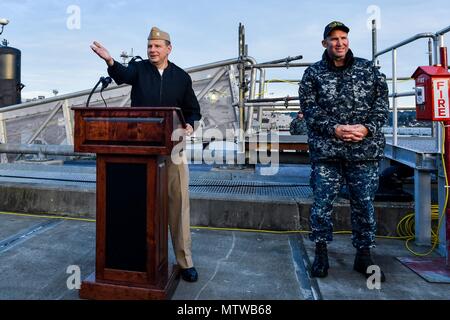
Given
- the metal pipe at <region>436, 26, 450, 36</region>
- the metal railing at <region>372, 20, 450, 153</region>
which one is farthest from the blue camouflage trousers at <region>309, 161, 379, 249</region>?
the metal pipe at <region>436, 26, 450, 36</region>

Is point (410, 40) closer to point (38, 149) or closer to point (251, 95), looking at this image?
point (251, 95)

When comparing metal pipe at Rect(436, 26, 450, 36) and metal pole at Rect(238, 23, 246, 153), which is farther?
metal pole at Rect(238, 23, 246, 153)

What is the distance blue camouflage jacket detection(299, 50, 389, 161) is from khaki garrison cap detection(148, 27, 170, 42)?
3.47 feet

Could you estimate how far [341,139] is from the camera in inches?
96.5

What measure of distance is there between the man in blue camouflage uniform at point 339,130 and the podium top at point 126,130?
1.07 metres

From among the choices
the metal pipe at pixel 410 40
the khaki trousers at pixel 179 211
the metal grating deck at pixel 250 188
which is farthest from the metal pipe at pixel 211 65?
the khaki trousers at pixel 179 211

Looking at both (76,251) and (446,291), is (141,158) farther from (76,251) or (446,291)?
(446,291)

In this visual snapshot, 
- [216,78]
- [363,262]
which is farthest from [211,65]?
[363,262]

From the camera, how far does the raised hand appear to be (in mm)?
2242

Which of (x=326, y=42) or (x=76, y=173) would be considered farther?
(x=76, y=173)

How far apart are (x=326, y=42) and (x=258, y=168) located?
2820 millimetres

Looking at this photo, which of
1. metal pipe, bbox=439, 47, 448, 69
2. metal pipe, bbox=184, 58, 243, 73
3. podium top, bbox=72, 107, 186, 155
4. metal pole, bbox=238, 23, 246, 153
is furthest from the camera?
metal pipe, bbox=184, 58, 243, 73

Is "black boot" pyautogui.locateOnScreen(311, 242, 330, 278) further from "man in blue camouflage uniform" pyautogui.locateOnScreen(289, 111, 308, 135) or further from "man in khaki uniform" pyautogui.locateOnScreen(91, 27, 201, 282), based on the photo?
"man in blue camouflage uniform" pyautogui.locateOnScreen(289, 111, 308, 135)
